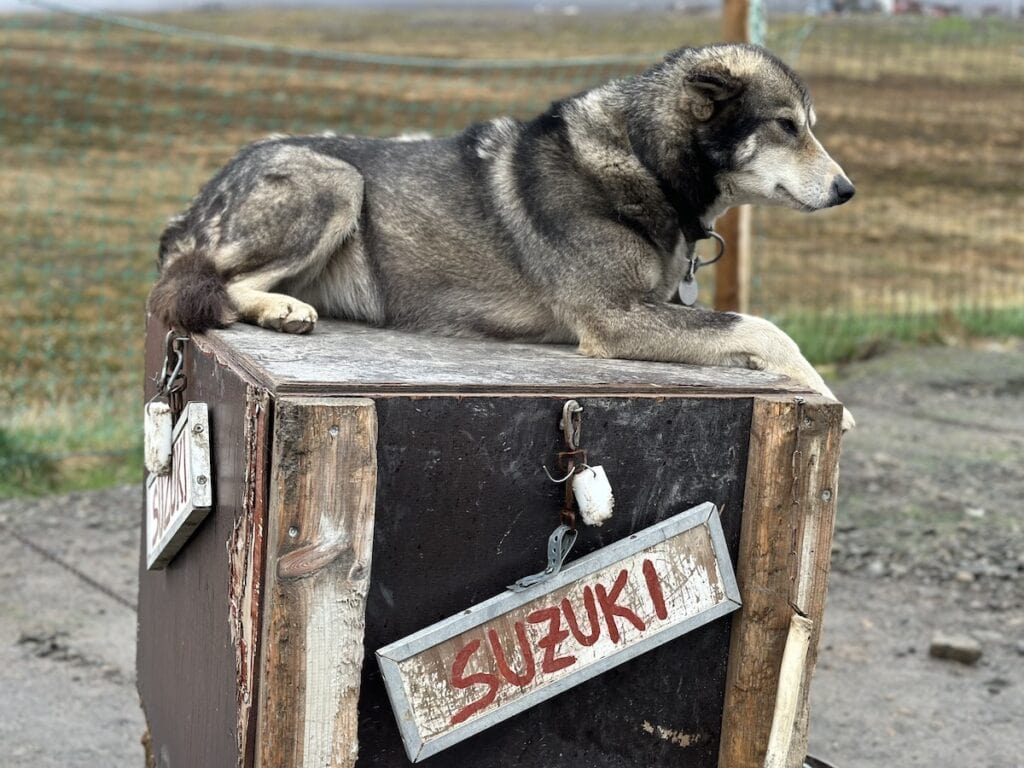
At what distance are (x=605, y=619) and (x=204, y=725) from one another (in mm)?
898


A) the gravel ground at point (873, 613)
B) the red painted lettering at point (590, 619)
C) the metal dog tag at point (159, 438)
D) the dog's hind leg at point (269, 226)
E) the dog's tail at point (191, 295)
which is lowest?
the gravel ground at point (873, 613)

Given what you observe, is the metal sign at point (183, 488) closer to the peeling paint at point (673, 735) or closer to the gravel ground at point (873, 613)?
the peeling paint at point (673, 735)

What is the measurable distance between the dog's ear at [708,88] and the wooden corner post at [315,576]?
1.69 m

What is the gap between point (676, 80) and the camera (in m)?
3.54

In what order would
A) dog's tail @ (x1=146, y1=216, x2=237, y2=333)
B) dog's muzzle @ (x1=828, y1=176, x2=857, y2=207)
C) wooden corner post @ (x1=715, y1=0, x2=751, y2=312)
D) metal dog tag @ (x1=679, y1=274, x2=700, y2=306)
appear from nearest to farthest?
dog's tail @ (x1=146, y1=216, x2=237, y2=333) < dog's muzzle @ (x1=828, y1=176, x2=857, y2=207) < metal dog tag @ (x1=679, y1=274, x2=700, y2=306) < wooden corner post @ (x1=715, y1=0, x2=751, y2=312)

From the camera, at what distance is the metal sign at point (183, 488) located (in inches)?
99.8

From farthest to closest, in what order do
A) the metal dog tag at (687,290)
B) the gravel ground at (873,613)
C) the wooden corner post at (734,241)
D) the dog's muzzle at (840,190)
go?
the wooden corner post at (734,241), the gravel ground at (873,613), the metal dog tag at (687,290), the dog's muzzle at (840,190)

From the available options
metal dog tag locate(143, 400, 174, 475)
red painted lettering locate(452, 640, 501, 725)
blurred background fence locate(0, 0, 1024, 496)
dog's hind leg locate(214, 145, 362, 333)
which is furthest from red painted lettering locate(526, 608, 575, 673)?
blurred background fence locate(0, 0, 1024, 496)

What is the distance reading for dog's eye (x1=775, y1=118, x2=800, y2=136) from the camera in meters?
3.42

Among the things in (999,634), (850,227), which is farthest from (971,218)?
(999,634)

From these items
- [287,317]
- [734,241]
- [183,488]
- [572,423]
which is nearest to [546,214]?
[287,317]

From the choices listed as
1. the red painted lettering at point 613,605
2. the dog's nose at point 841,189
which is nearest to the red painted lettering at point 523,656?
the red painted lettering at point 613,605

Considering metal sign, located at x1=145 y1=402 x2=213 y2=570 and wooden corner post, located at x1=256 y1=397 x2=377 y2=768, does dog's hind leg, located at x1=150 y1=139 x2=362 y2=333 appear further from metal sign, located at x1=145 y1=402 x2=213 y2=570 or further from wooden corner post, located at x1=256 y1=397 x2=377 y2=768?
wooden corner post, located at x1=256 y1=397 x2=377 y2=768

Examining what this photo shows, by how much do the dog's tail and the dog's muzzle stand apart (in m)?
1.61
